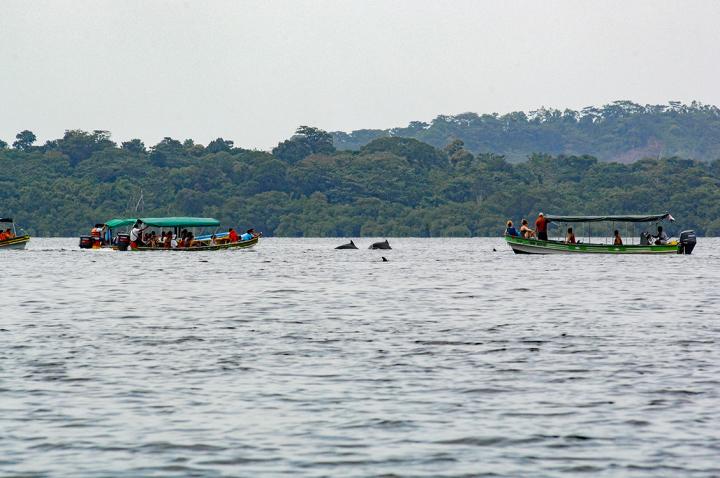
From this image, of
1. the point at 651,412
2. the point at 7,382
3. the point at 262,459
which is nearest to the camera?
the point at 262,459

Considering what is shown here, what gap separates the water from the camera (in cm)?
1383

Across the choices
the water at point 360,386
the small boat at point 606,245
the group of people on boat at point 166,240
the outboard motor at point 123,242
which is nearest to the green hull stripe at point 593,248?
the small boat at point 606,245

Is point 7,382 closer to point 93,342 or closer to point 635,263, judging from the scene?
point 93,342

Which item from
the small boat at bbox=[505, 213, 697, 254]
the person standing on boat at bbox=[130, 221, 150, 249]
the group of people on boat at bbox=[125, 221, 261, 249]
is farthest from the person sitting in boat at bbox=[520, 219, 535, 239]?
the person standing on boat at bbox=[130, 221, 150, 249]

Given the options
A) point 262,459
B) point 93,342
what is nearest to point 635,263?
point 93,342

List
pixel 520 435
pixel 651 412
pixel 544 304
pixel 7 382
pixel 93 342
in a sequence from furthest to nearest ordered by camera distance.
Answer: pixel 544 304
pixel 93 342
pixel 7 382
pixel 651 412
pixel 520 435

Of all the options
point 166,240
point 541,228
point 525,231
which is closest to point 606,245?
point 541,228

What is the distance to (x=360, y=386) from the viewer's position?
18.9 metres

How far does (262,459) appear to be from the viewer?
13.8 metres

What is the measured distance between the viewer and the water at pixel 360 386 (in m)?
13.8

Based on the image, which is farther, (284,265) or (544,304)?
(284,265)

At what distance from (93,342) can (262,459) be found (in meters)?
12.3

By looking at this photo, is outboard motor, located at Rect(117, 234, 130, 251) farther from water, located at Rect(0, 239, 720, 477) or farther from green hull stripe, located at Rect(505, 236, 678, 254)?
water, located at Rect(0, 239, 720, 477)

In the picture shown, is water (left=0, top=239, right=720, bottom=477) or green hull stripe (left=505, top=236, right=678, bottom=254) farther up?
green hull stripe (left=505, top=236, right=678, bottom=254)
